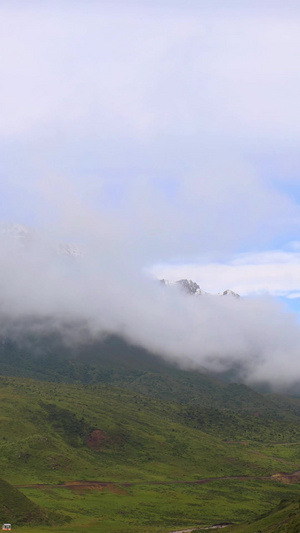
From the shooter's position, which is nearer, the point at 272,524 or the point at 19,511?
the point at 272,524

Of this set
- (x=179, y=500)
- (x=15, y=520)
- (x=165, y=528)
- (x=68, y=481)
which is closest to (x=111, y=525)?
(x=165, y=528)

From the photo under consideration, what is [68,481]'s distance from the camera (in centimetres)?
19850

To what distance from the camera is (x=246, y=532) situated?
11000cm

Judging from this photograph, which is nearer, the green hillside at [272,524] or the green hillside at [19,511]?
the green hillside at [272,524]

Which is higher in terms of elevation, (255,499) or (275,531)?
(255,499)

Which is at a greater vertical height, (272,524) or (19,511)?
(272,524)

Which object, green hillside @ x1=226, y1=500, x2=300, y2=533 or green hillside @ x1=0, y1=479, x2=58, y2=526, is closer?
green hillside @ x1=226, y1=500, x2=300, y2=533

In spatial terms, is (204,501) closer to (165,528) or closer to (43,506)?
(165,528)

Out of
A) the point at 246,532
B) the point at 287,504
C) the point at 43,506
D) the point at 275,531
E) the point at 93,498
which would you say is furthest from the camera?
the point at 93,498

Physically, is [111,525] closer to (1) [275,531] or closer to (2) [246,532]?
(2) [246,532]

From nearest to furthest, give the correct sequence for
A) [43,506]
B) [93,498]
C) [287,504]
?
[287,504]
[43,506]
[93,498]

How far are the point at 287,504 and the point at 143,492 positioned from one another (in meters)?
72.5

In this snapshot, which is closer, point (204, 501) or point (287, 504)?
point (287, 504)

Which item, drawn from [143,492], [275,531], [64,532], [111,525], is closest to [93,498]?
[143,492]
